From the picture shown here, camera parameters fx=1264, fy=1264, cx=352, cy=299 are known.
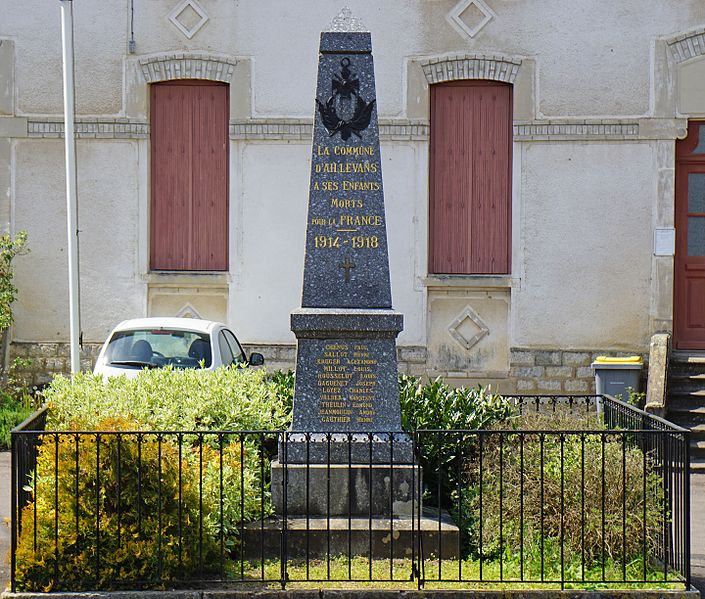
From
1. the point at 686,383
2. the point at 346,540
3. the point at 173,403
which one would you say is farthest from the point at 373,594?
the point at 686,383

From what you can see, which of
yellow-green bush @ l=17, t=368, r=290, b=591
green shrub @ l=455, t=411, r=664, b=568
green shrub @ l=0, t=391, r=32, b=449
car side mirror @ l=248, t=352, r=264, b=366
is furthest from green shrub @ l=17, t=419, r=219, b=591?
green shrub @ l=0, t=391, r=32, b=449

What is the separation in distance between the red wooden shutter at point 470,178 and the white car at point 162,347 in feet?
12.6

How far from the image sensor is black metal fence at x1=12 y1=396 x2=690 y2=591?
791 centimetres

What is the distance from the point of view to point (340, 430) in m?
9.20

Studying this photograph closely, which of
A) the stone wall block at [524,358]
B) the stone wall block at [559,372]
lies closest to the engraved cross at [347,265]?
the stone wall block at [524,358]

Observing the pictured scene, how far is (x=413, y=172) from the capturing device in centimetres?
1636

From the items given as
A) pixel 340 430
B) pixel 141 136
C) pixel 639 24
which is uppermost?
pixel 639 24

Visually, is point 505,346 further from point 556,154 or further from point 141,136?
point 141,136

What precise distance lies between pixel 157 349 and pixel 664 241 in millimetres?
6654

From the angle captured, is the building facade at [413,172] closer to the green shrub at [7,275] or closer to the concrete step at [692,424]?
the green shrub at [7,275]

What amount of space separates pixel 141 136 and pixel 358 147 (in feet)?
25.3

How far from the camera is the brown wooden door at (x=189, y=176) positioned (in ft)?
54.4

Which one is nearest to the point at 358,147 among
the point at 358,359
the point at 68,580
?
the point at 358,359

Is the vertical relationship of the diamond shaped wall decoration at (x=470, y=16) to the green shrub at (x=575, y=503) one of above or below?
above
